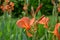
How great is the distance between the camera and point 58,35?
1.21 metres

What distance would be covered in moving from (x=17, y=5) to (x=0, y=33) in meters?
3.73

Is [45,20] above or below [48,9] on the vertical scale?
above

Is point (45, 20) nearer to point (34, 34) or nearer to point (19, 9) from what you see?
point (34, 34)

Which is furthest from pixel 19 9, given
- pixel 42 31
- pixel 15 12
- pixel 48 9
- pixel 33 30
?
pixel 33 30

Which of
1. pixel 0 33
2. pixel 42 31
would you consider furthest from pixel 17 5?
pixel 0 33

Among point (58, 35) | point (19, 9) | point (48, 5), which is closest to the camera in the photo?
point (58, 35)

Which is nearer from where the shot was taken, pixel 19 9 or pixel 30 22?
pixel 30 22

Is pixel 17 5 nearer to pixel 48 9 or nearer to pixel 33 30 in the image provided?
pixel 48 9

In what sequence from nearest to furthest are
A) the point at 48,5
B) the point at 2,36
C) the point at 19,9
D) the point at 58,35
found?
the point at 58,35, the point at 2,36, the point at 48,5, the point at 19,9

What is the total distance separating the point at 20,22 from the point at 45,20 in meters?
0.12

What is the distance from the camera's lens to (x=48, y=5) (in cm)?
568

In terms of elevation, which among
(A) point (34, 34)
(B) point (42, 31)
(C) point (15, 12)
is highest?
(A) point (34, 34)

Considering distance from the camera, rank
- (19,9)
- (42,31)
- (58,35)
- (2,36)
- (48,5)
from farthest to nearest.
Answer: (19,9), (48,5), (42,31), (2,36), (58,35)

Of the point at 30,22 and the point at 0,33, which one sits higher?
the point at 30,22
